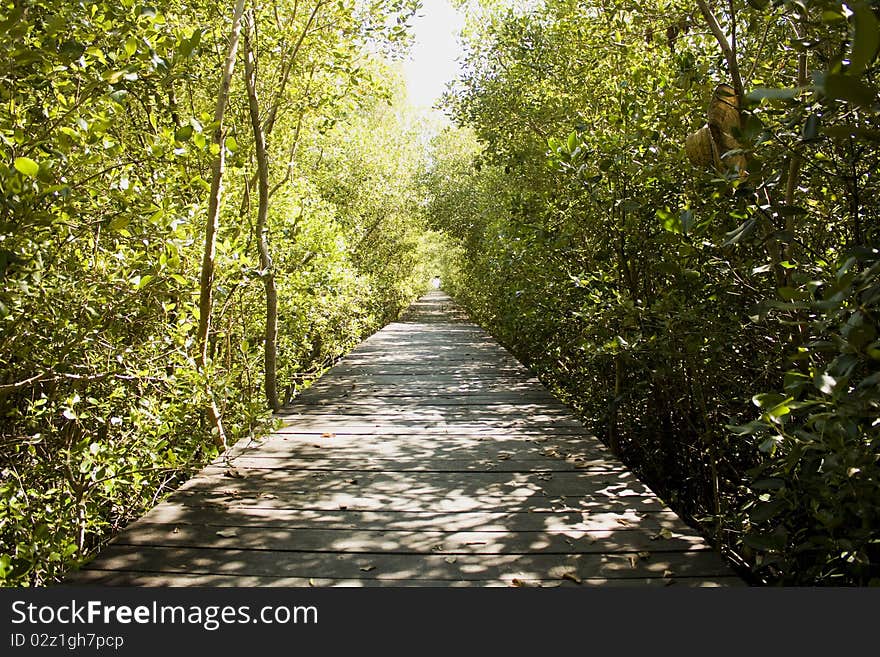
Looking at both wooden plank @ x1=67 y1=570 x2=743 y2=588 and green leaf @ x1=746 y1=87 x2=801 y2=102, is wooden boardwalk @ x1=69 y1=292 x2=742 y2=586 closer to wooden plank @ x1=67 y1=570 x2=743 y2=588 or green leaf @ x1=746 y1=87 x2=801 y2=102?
wooden plank @ x1=67 y1=570 x2=743 y2=588

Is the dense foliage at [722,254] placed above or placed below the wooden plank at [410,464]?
above

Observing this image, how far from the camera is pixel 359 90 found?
4957 millimetres

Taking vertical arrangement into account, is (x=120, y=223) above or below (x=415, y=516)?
above

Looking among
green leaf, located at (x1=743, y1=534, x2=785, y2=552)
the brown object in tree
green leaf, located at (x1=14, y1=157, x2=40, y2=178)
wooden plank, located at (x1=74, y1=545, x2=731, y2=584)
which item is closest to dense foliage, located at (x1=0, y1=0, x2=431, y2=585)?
green leaf, located at (x1=14, y1=157, x2=40, y2=178)

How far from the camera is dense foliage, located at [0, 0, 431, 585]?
7.39 feet

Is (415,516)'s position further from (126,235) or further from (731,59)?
(731,59)

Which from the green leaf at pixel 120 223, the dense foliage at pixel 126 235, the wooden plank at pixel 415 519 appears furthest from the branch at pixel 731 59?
the green leaf at pixel 120 223

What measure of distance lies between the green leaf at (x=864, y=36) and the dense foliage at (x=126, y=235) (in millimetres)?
2116

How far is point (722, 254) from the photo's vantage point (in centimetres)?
311

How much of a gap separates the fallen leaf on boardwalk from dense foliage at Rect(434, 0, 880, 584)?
621 mm

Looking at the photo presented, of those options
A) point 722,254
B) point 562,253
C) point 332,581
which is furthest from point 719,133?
point 332,581

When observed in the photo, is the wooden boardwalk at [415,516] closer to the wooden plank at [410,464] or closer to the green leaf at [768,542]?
the wooden plank at [410,464]

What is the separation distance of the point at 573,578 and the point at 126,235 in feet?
8.01

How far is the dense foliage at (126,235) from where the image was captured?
7.39ft
